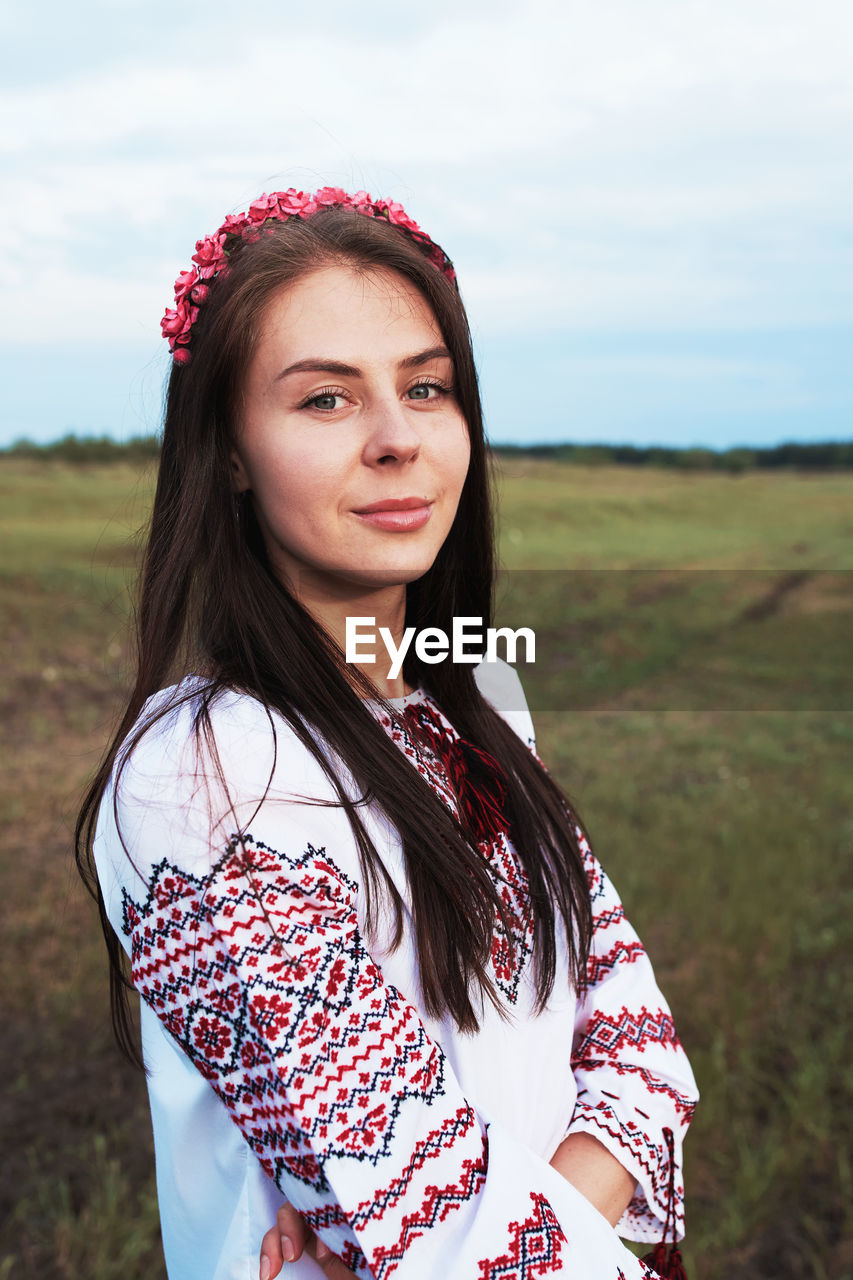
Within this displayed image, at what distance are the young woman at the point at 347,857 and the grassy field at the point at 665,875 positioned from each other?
1.10ft

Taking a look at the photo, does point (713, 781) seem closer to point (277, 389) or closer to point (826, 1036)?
point (826, 1036)

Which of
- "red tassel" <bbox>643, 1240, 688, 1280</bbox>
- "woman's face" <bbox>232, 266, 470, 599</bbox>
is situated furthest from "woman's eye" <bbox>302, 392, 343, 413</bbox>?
"red tassel" <bbox>643, 1240, 688, 1280</bbox>

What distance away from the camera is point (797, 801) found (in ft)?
23.7

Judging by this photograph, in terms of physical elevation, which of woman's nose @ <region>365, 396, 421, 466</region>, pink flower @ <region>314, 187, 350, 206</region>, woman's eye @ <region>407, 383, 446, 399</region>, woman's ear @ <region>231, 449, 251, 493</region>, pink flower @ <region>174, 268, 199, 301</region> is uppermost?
pink flower @ <region>314, 187, 350, 206</region>

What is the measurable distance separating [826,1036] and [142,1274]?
278cm

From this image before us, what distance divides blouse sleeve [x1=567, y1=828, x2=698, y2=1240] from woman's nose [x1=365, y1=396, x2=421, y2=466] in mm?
760

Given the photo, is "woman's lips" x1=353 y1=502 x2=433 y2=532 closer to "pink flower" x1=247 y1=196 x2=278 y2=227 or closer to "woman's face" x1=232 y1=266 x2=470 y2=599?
"woman's face" x1=232 y1=266 x2=470 y2=599

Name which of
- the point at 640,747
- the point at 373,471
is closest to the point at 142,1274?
the point at 373,471

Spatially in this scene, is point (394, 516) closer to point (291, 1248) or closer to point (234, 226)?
point (234, 226)

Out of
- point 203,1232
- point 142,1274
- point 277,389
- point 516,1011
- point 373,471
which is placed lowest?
point 142,1274

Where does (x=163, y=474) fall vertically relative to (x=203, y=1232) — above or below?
above

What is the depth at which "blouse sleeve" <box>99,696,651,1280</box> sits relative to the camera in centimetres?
109

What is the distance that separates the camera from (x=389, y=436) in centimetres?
141

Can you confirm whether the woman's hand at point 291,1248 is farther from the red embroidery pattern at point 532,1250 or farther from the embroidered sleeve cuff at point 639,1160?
the embroidered sleeve cuff at point 639,1160
